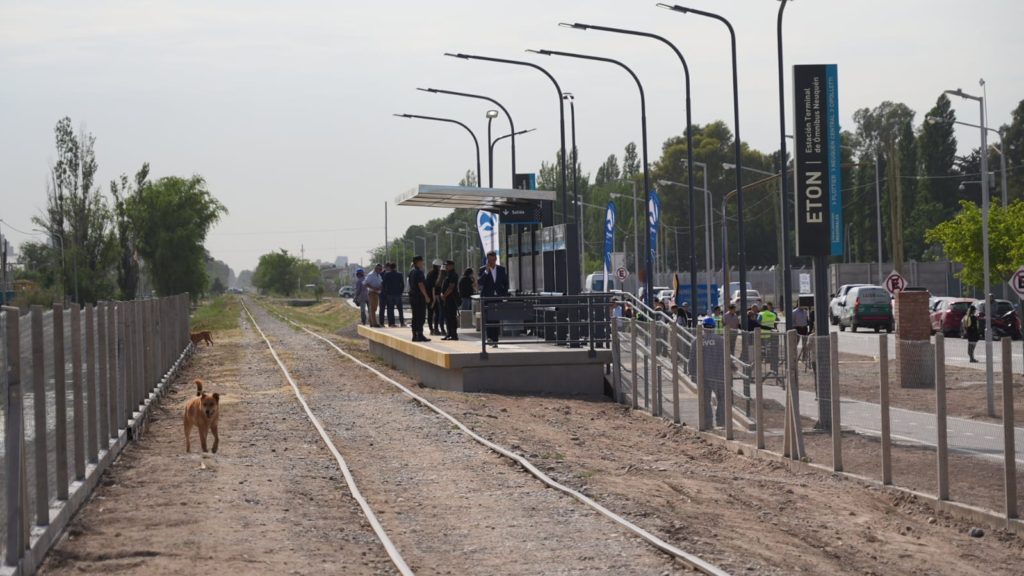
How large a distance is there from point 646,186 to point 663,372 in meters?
16.7

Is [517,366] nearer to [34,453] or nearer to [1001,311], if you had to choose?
[34,453]

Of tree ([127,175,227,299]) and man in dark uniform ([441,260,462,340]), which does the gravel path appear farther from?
tree ([127,175,227,299])

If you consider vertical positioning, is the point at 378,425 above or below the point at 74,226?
below

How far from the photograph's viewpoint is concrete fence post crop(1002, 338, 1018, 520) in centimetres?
1132

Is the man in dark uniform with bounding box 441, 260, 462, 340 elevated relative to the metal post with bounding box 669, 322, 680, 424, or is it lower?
elevated

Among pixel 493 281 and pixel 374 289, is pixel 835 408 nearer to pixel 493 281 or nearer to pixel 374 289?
pixel 493 281

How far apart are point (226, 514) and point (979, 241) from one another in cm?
3889

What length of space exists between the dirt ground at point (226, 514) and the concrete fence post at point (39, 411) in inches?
14.9

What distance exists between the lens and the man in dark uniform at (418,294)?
28453 mm

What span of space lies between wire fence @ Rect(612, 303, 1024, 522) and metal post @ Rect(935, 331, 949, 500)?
10 millimetres

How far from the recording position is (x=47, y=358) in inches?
427

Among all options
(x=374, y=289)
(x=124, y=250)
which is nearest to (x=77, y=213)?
(x=124, y=250)

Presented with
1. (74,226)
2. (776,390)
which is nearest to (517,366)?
(776,390)

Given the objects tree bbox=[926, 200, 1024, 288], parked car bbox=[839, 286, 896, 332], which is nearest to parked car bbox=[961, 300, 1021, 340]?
tree bbox=[926, 200, 1024, 288]
